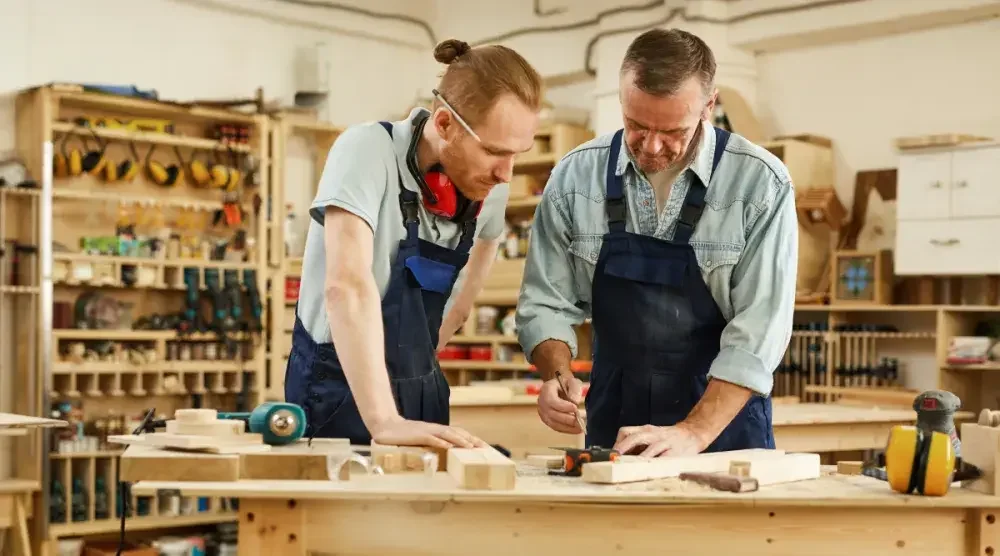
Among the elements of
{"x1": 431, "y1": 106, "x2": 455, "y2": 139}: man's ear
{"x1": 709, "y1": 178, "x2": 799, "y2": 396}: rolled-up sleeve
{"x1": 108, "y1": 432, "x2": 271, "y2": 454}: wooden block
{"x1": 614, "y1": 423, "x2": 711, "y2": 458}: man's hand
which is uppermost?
{"x1": 431, "y1": 106, "x2": 455, "y2": 139}: man's ear

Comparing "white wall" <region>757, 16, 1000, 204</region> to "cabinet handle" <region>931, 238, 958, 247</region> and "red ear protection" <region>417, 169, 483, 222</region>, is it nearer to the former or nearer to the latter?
"cabinet handle" <region>931, 238, 958, 247</region>

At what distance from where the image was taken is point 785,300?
2352 mm

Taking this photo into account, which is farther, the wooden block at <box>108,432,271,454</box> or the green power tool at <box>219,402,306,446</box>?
the green power tool at <box>219,402,306,446</box>

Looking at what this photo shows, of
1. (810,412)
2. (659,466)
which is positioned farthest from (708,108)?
(810,412)

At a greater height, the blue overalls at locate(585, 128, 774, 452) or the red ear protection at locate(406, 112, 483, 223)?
the red ear protection at locate(406, 112, 483, 223)

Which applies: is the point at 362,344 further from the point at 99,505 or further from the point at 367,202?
the point at 99,505

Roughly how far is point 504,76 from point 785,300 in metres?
0.75

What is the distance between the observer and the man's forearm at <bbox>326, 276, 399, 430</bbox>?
2.09m

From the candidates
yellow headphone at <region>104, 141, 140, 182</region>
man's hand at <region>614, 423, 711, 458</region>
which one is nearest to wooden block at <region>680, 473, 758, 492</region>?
man's hand at <region>614, 423, 711, 458</region>

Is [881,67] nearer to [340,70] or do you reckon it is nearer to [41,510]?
[340,70]

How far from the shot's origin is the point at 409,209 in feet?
7.31

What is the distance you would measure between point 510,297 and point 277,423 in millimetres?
5600

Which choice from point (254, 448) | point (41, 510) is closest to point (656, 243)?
point (254, 448)

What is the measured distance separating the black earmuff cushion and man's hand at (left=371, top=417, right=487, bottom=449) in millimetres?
711
